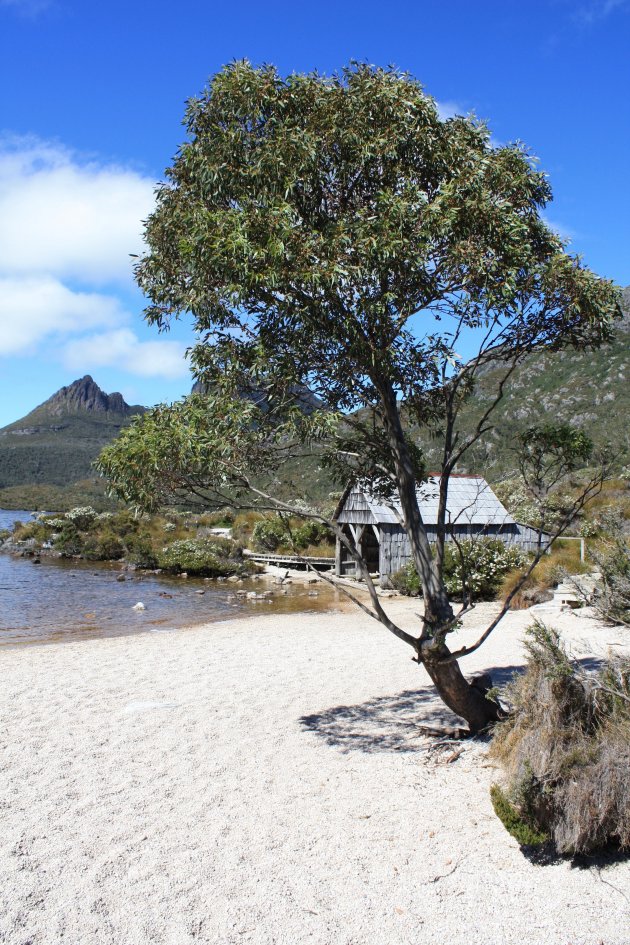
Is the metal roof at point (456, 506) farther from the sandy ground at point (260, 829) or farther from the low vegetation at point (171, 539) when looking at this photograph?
the sandy ground at point (260, 829)

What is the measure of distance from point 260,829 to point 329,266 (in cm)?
496

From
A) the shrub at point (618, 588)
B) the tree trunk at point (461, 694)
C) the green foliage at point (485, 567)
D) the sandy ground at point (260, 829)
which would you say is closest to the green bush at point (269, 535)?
the green foliage at point (485, 567)

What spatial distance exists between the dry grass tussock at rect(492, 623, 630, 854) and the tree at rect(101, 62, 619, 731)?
46.6 inches


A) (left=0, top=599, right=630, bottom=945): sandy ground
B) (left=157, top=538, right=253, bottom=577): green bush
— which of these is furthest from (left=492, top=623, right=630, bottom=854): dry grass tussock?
(left=157, top=538, right=253, bottom=577): green bush

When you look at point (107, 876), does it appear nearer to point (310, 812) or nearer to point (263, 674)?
point (310, 812)

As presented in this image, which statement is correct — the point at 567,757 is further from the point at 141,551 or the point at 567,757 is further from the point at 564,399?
A: the point at 564,399

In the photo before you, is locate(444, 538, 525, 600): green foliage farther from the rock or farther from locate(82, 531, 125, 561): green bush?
locate(82, 531, 125, 561): green bush

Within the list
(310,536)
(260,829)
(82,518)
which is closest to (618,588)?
(260,829)

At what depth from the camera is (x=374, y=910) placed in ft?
15.1

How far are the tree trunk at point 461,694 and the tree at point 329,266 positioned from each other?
0.02 meters

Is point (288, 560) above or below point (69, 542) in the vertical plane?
below

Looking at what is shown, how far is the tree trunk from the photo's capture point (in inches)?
268

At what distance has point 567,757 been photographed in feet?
16.5

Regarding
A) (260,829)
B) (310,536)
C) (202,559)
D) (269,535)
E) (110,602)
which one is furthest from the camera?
(269,535)
